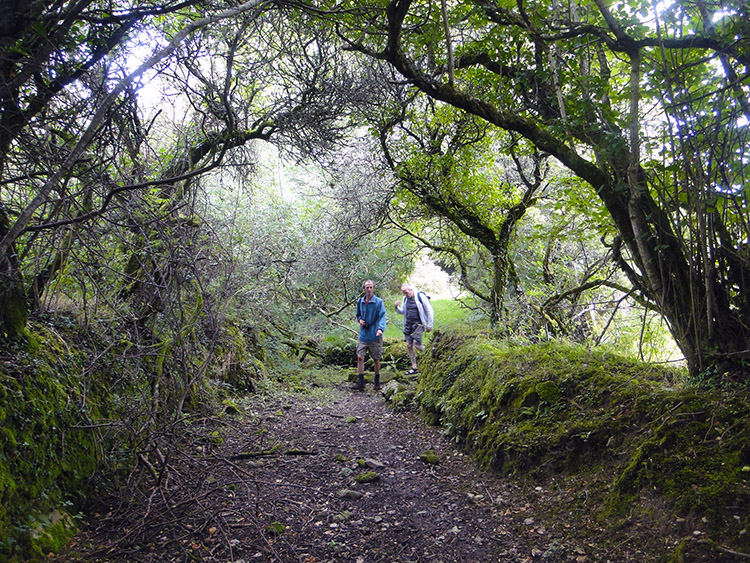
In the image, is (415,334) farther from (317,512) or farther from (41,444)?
(41,444)

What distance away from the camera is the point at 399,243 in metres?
15.8

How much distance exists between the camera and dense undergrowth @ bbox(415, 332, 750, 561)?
9.64 feet

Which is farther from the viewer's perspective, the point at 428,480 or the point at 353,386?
the point at 353,386

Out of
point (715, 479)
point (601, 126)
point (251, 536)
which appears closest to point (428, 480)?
point (251, 536)

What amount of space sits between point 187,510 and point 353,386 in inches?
281

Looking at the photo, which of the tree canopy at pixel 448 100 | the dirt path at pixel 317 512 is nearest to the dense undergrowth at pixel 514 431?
the dirt path at pixel 317 512

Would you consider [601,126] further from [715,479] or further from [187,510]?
[187,510]

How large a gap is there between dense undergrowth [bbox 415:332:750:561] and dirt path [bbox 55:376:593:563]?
416mm

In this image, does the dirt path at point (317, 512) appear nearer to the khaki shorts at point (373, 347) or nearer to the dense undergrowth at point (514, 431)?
the dense undergrowth at point (514, 431)

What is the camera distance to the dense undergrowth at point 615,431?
294 cm

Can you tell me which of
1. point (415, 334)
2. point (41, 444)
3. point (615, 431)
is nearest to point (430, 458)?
point (615, 431)

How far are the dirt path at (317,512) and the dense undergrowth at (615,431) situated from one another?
42 centimetres

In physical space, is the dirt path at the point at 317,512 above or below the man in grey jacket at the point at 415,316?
below

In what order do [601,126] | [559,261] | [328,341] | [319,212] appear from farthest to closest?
[319,212]
[328,341]
[559,261]
[601,126]
